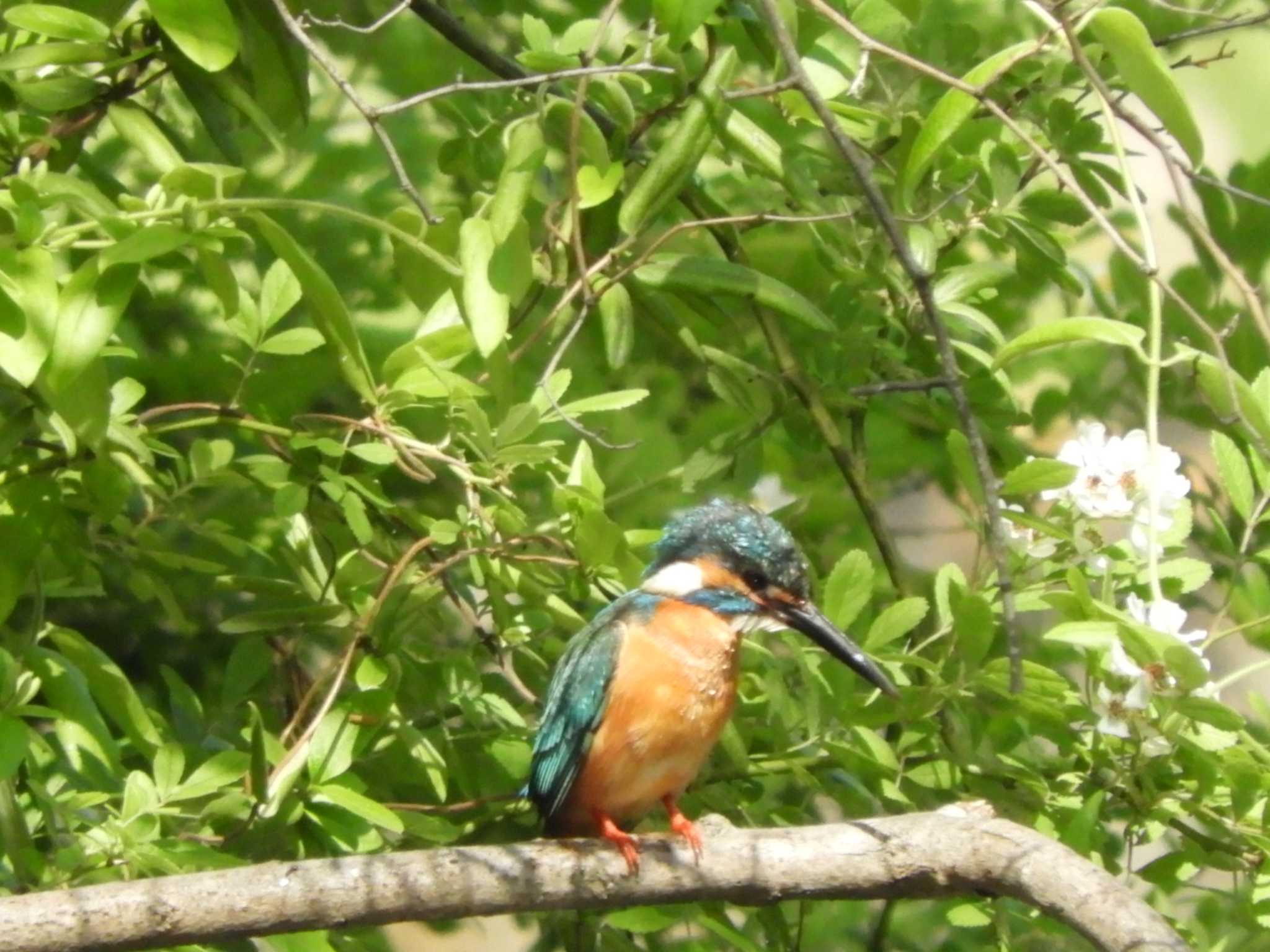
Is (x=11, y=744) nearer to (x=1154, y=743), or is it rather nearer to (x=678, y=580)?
(x=678, y=580)

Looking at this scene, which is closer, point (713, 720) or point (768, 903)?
point (768, 903)

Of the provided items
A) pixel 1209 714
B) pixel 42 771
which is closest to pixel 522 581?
pixel 42 771

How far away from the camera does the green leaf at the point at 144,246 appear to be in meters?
1.22

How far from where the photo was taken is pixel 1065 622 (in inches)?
53.0

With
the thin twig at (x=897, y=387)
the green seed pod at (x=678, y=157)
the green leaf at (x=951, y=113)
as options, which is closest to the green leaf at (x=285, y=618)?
the green seed pod at (x=678, y=157)

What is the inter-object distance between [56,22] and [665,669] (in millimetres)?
844

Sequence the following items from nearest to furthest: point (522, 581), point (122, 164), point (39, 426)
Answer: point (39, 426), point (522, 581), point (122, 164)

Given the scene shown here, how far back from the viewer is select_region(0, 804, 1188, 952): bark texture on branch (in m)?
1.18

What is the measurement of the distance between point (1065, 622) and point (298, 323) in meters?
1.06

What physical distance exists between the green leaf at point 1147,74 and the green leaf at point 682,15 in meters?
0.32

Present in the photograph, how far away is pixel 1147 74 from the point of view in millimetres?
1289

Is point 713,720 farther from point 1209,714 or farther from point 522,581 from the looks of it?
point 1209,714

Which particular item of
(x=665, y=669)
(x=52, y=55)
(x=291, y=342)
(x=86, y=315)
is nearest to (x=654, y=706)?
(x=665, y=669)

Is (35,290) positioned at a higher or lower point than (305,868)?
higher
